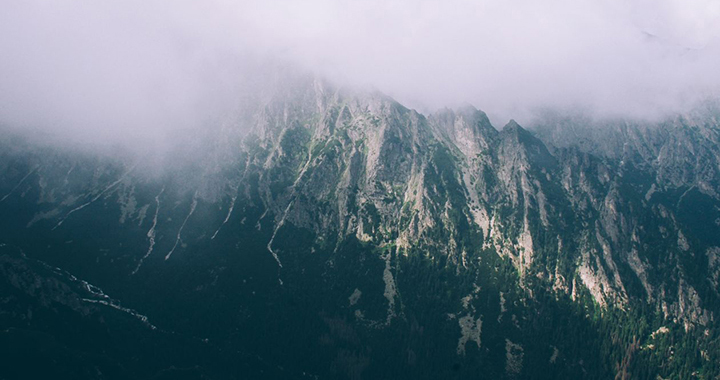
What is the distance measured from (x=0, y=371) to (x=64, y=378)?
25580 millimetres

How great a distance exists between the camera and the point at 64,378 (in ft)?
651

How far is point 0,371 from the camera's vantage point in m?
191

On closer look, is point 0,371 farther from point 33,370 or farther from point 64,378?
point 64,378

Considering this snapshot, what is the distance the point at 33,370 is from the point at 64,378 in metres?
14.3

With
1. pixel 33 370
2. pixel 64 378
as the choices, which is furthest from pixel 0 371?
pixel 64 378

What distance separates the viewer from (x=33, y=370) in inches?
7771

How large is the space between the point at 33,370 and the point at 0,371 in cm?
1202
